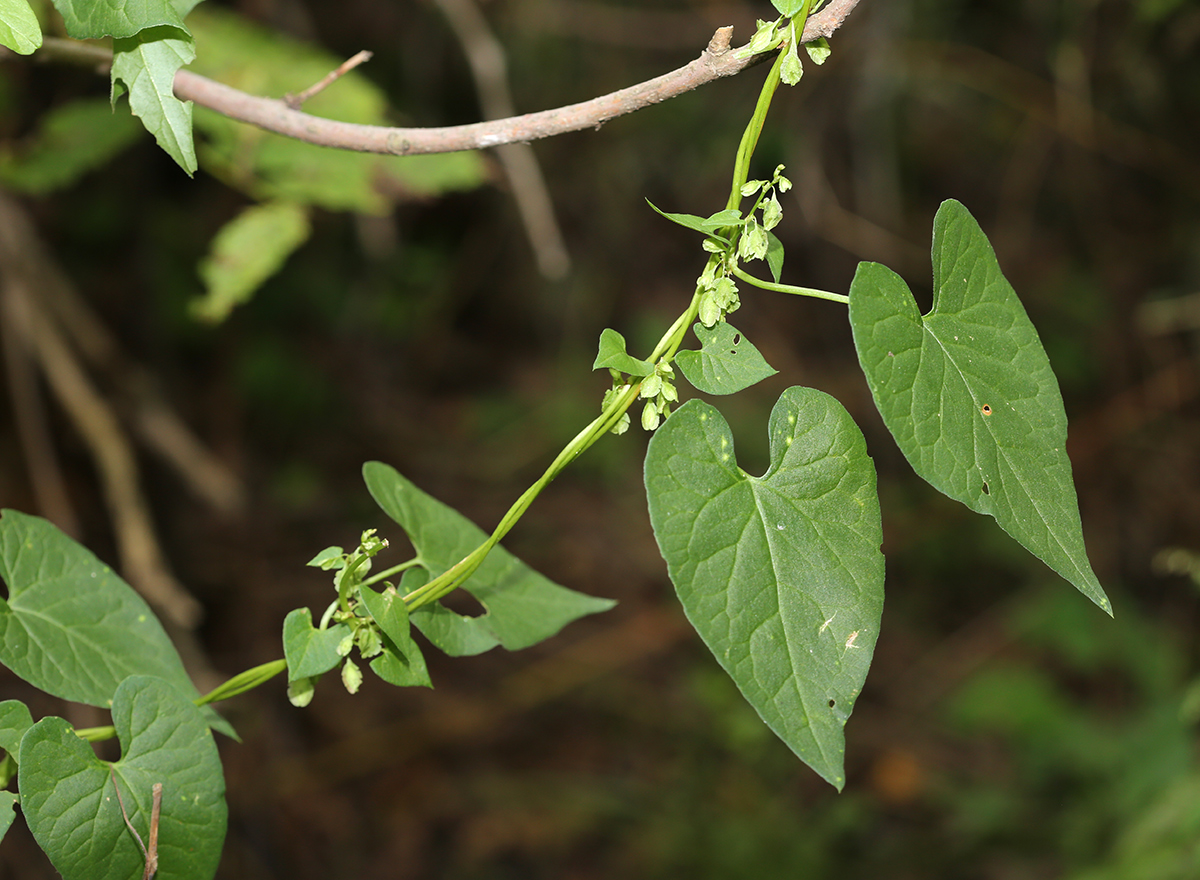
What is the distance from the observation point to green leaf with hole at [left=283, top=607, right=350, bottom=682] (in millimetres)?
778

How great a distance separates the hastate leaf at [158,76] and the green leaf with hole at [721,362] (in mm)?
461

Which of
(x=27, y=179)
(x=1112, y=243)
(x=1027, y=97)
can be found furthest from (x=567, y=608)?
(x=1112, y=243)

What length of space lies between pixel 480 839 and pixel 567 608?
278 centimetres

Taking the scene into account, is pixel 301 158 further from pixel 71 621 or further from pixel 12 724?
pixel 12 724

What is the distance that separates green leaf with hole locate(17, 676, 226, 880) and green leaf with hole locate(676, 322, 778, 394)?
1.69ft

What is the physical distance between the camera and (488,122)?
33.9 inches

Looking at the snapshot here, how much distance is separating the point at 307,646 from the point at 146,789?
192 mm

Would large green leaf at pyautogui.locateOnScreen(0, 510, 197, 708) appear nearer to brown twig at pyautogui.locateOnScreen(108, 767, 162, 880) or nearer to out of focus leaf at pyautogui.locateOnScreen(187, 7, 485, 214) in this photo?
brown twig at pyautogui.locateOnScreen(108, 767, 162, 880)

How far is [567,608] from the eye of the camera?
3.38 feet

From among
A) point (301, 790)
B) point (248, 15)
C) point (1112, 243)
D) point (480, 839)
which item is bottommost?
point (480, 839)

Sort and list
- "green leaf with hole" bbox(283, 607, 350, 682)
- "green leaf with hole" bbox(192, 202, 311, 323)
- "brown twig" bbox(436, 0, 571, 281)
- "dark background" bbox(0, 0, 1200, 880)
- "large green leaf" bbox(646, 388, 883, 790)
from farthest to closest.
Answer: "dark background" bbox(0, 0, 1200, 880)
"brown twig" bbox(436, 0, 571, 281)
"green leaf with hole" bbox(192, 202, 311, 323)
"green leaf with hole" bbox(283, 607, 350, 682)
"large green leaf" bbox(646, 388, 883, 790)

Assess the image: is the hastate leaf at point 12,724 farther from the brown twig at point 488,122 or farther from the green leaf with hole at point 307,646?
the brown twig at point 488,122

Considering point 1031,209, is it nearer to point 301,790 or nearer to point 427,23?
point 427,23

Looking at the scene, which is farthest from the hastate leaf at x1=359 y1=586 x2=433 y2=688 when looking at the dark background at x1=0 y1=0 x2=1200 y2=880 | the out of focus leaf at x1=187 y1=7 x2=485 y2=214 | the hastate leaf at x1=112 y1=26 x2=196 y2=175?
the dark background at x1=0 y1=0 x2=1200 y2=880
